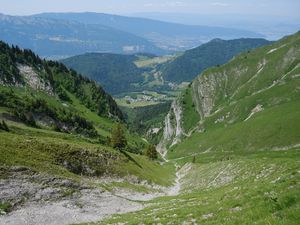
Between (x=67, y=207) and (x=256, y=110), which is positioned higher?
(x=67, y=207)

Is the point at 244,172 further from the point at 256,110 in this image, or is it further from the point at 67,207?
the point at 256,110

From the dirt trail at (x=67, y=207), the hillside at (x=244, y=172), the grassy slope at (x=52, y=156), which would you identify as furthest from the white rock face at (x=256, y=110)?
the dirt trail at (x=67, y=207)

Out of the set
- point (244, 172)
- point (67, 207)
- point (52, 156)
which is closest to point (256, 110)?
point (244, 172)

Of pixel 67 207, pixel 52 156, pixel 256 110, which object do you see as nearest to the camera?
pixel 67 207

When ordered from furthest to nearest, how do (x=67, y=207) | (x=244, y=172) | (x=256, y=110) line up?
(x=256, y=110), (x=244, y=172), (x=67, y=207)

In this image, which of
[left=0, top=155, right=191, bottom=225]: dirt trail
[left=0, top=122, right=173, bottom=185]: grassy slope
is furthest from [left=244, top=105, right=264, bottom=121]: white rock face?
[left=0, top=155, right=191, bottom=225]: dirt trail

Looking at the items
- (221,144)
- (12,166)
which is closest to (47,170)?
(12,166)

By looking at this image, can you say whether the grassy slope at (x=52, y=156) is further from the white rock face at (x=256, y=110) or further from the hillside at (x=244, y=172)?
the white rock face at (x=256, y=110)

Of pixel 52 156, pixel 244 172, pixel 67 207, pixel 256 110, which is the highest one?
pixel 52 156

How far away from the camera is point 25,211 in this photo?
4250 centimetres

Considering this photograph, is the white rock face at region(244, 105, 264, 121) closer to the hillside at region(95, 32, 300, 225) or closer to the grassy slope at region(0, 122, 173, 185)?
the hillside at region(95, 32, 300, 225)

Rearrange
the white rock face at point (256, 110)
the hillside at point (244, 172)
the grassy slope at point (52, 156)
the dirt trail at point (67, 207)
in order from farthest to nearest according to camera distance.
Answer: the white rock face at point (256, 110) → the grassy slope at point (52, 156) → the dirt trail at point (67, 207) → the hillside at point (244, 172)

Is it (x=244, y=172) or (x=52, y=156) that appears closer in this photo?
(x=52, y=156)

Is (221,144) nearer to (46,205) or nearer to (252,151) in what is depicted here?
(252,151)
